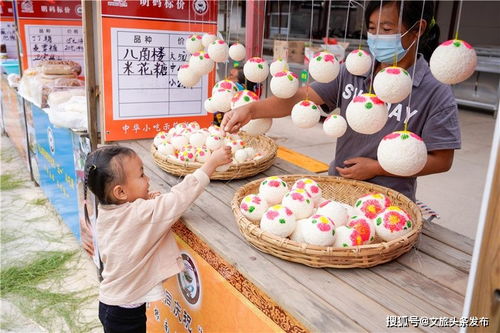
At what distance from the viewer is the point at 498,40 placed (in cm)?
1139

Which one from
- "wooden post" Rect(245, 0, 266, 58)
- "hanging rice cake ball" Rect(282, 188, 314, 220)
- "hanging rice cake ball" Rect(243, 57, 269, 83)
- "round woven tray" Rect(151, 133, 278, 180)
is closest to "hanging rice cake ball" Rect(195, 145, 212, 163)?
"round woven tray" Rect(151, 133, 278, 180)

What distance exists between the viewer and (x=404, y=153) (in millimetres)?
1245

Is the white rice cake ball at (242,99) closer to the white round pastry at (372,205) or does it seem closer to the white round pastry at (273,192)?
the white round pastry at (273,192)

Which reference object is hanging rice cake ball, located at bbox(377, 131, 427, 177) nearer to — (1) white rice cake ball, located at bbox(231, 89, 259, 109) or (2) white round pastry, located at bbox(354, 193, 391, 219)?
(2) white round pastry, located at bbox(354, 193, 391, 219)

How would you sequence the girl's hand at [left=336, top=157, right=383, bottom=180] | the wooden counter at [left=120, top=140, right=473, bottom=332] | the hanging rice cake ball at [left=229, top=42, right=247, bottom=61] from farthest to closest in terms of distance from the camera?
the hanging rice cake ball at [left=229, top=42, right=247, bottom=61]
the girl's hand at [left=336, top=157, right=383, bottom=180]
the wooden counter at [left=120, top=140, right=473, bottom=332]

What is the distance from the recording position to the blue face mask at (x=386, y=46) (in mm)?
1746

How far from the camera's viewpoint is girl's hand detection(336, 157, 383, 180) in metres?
1.93

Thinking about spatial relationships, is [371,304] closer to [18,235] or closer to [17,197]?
[18,235]

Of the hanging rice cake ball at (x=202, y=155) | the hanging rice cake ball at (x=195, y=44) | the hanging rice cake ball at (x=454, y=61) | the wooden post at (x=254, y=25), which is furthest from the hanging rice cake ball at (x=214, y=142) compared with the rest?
the wooden post at (x=254, y=25)

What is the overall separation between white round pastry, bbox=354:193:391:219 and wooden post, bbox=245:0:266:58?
2.05m

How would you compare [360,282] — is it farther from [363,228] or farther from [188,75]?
[188,75]

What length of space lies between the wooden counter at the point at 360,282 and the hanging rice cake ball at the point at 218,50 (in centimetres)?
89

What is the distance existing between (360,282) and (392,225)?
233 millimetres

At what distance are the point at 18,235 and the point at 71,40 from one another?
7.30ft
